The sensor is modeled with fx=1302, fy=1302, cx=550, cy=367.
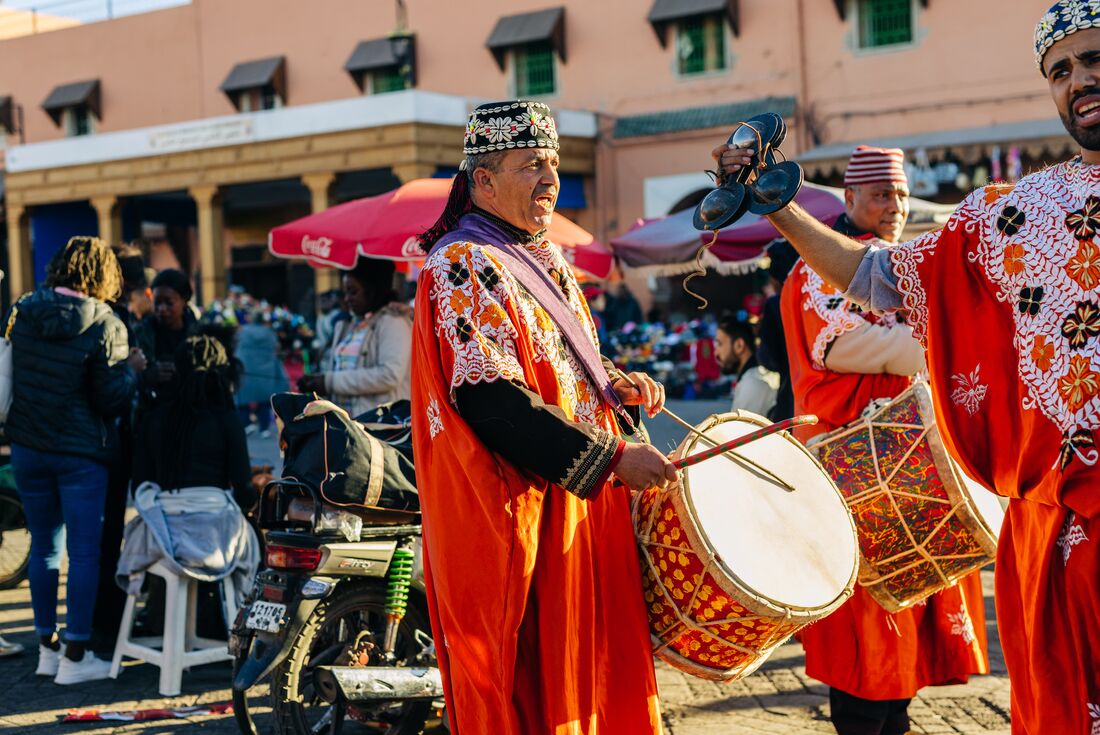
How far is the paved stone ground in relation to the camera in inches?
195

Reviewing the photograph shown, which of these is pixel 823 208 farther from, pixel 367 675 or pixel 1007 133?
pixel 1007 133

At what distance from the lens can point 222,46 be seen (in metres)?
Result: 29.0

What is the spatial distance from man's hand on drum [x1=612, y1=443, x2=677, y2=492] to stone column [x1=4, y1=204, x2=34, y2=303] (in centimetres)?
2733

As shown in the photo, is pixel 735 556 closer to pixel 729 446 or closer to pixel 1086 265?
pixel 729 446

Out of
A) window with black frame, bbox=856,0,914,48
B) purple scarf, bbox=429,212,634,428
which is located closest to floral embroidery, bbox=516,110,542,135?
purple scarf, bbox=429,212,634,428

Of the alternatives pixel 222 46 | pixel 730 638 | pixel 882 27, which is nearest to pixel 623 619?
pixel 730 638

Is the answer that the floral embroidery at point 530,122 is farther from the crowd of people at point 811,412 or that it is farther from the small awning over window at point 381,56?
the small awning over window at point 381,56

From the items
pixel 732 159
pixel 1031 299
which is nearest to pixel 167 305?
pixel 732 159

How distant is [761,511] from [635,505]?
31cm

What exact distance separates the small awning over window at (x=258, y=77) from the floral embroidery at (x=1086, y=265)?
26852 mm

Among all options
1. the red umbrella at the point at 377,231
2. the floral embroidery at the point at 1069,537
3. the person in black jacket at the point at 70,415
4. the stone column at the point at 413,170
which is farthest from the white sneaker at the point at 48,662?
the stone column at the point at 413,170

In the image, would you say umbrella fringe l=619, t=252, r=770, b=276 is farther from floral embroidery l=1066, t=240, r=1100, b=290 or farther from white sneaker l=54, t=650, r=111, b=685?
floral embroidery l=1066, t=240, r=1100, b=290

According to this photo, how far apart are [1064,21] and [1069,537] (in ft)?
3.33

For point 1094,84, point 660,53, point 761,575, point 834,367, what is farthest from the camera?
point 660,53
